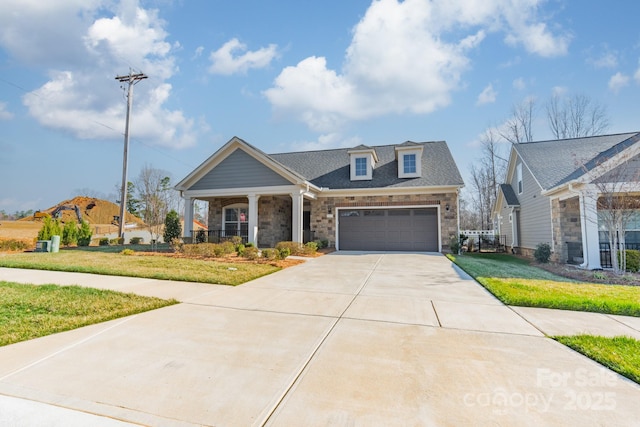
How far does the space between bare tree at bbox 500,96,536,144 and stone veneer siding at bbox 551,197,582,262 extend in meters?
16.3

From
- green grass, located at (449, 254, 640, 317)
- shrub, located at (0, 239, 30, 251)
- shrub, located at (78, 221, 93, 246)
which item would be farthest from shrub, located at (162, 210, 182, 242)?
green grass, located at (449, 254, 640, 317)

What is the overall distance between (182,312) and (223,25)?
9961 mm

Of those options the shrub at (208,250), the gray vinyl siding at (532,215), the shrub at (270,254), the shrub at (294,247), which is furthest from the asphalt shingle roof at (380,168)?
the shrub at (208,250)

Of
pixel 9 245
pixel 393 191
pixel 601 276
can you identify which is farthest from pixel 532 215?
pixel 9 245

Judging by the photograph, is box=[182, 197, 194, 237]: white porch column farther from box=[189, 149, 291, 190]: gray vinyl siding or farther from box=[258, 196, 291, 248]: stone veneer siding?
box=[258, 196, 291, 248]: stone veneer siding

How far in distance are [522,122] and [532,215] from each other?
632 inches

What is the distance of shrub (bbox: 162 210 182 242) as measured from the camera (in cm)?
1633

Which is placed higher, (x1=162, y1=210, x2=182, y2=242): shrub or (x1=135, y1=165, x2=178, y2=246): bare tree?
(x1=135, y1=165, x2=178, y2=246): bare tree

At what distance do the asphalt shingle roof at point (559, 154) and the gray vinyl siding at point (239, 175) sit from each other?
11.3 m

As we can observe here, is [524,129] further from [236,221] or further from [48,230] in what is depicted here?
[48,230]

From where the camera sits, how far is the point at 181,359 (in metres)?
2.95

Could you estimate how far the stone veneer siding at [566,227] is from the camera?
433 inches

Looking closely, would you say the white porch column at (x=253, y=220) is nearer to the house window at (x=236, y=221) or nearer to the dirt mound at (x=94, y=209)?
the house window at (x=236, y=221)

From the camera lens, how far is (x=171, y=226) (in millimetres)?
16453
